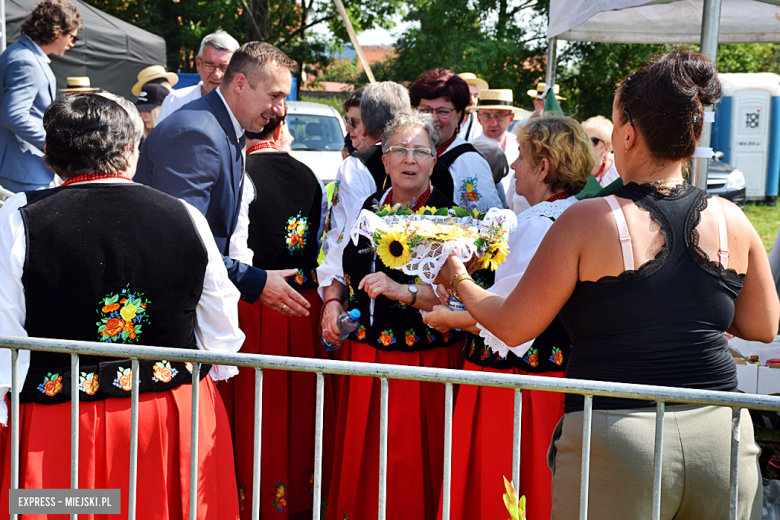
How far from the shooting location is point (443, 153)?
3912 mm

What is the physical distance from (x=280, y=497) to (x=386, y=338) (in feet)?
3.61

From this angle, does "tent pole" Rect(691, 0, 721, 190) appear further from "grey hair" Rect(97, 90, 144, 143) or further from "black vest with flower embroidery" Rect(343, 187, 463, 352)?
"grey hair" Rect(97, 90, 144, 143)

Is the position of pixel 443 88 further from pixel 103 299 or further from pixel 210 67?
pixel 103 299

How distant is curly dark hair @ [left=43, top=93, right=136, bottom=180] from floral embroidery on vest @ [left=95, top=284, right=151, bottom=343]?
426 millimetres

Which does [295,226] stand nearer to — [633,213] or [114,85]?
[633,213]

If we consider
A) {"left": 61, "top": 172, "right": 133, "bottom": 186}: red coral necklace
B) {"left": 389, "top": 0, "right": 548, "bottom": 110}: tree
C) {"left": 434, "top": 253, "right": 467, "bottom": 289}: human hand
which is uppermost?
{"left": 389, "top": 0, "right": 548, "bottom": 110}: tree

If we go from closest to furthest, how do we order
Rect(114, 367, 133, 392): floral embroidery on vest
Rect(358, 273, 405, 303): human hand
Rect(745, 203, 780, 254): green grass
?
Rect(114, 367, 133, 392): floral embroidery on vest
Rect(358, 273, 405, 303): human hand
Rect(745, 203, 780, 254): green grass

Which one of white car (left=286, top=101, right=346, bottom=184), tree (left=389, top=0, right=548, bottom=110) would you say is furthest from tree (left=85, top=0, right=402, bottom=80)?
white car (left=286, top=101, right=346, bottom=184)

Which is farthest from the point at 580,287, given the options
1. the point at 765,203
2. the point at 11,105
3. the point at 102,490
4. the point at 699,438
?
the point at 765,203

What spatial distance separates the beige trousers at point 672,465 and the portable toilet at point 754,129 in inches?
671

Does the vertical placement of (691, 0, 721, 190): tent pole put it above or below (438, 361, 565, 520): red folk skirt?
above

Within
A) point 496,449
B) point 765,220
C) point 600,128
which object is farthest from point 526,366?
point 765,220

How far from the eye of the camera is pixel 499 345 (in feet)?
8.94

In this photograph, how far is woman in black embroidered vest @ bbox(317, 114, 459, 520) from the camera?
3082mm
